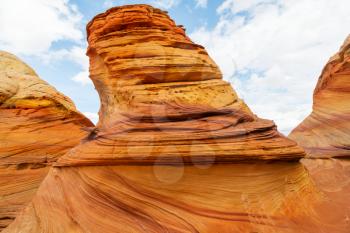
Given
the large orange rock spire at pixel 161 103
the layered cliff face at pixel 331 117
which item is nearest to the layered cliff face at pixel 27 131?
the large orange rock spire at pixel 161 103

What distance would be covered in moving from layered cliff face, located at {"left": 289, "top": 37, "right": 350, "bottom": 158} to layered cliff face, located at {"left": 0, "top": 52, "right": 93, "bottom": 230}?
35.2ft

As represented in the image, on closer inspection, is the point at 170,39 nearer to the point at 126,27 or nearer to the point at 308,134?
the point at 126,27

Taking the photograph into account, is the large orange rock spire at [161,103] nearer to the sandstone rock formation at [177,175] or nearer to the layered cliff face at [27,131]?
the sandstone rock formation at [177,175]

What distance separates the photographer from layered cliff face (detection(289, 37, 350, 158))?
1259 cm

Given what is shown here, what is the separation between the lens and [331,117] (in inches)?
545

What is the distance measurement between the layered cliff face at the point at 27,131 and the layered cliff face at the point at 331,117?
10.7 meters

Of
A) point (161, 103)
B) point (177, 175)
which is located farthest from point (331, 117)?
point (177, 175)

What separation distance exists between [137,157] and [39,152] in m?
8.95

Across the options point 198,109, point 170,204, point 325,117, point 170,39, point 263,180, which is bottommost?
point 170,204

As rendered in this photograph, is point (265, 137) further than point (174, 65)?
No

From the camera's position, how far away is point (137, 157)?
610cm

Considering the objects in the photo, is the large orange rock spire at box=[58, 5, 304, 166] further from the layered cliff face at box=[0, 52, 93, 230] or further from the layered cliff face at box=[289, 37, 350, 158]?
→ the layered cliff face at box=[289, 37, 350, 158]

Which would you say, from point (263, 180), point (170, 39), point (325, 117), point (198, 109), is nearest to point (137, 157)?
point (198, 109)

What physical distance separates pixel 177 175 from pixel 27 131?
32.3 ft
